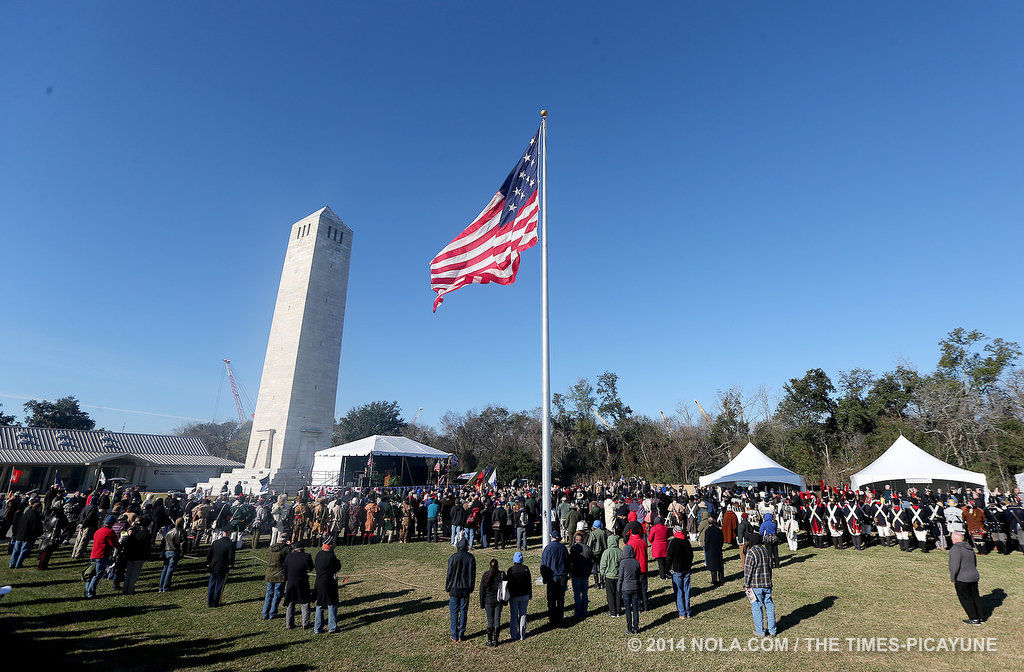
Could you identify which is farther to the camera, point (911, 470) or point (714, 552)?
point (911, 470)

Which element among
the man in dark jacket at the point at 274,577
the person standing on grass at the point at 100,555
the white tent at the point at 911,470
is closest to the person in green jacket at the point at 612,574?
the man in dark jacket at the point at 274,577

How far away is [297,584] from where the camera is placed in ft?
28.3

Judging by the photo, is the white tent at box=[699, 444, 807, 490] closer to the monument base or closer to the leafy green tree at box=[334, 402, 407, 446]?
the monument base

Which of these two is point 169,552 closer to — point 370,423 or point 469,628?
point 469,628

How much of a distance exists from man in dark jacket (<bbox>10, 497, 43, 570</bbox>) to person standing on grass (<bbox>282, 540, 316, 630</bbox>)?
866 cm

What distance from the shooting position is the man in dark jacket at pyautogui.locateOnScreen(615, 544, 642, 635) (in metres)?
8.29

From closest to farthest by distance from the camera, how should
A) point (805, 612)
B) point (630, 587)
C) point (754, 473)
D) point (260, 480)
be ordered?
point (630, 587) → point (805, 612) → point (754, 473) → point (260, 480)

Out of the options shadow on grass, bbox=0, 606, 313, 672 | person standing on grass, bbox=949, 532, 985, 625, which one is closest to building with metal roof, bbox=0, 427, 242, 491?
shadow on grass, bbox=0, 606, 313, 672

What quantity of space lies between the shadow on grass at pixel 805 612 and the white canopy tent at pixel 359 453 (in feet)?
87.4

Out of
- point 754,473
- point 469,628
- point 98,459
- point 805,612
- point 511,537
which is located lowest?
point 469,628

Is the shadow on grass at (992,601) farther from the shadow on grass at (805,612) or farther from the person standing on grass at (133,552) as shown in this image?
the person standing on grass at (133,552)

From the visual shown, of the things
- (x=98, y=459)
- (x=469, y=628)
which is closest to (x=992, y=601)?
(x=469, y=628)

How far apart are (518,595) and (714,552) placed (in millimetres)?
5569

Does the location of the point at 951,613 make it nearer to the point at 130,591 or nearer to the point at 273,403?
the point at 130,591
